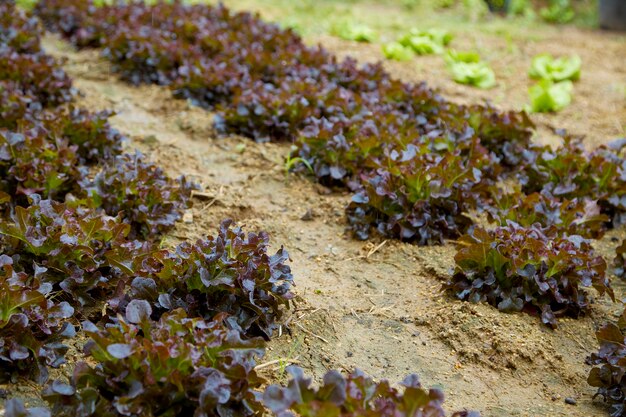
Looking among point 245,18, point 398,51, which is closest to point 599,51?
point 398,51

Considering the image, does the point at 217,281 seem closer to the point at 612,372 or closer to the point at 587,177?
the point at 612,372

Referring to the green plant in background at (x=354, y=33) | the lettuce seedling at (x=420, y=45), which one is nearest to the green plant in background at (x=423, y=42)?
the lettuce seedling at (x=420, y=45)

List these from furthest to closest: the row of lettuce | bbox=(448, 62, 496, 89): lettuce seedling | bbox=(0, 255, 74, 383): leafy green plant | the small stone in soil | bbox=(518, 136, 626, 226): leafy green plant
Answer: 1. bbox=(448, 62, 496, 89): lettuce seedling
2. bbox=(518, 136, 626, 226): leafy green plant
3. the small stone in soil
4. bbox=(0, 255, 74, 383): leafy green plant
5. the row of lettuce

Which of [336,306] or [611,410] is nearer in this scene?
[611,410]

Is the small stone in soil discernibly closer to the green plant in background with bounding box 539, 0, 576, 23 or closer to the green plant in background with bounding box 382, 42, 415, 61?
the green plant in background with bounding box 382, 42, 415, 61

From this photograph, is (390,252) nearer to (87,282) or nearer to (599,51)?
(87,282)

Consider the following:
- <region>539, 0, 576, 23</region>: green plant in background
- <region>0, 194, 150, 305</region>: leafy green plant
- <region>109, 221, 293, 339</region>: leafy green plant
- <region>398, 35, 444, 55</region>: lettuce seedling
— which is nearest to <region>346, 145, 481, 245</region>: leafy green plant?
<region>109, 221, 293, 339</region>: leafy green plant
